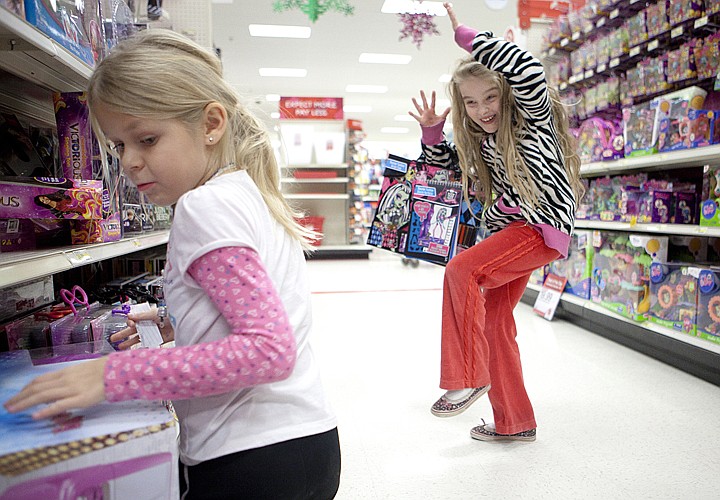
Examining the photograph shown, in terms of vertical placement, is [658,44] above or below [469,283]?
above

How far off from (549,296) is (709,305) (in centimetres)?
146

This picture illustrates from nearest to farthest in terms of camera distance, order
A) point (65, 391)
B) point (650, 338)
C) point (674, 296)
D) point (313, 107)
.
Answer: point (65, 391) → point (674, 296) → point (650, 338) → point (313, 107)

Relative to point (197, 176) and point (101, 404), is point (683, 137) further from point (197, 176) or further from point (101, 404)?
point (101, 404)

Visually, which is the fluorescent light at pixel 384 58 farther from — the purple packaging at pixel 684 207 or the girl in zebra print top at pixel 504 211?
the girl in zebra print top at pixel 504 211

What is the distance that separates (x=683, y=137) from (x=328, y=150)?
6.49 metres

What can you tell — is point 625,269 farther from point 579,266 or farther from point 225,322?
point 225,322

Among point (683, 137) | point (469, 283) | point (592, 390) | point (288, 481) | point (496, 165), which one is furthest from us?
point (683, 137)

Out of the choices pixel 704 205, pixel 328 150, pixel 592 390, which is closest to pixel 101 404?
pixel 592 390

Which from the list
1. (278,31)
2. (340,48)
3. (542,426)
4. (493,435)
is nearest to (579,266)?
(542,426)

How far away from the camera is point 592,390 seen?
2355 millimetres

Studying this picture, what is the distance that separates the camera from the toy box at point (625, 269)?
287 centimetres

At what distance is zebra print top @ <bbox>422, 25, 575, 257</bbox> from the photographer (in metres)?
1.61

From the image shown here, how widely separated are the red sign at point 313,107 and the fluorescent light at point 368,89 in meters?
1.06

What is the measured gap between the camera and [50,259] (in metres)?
0.95
